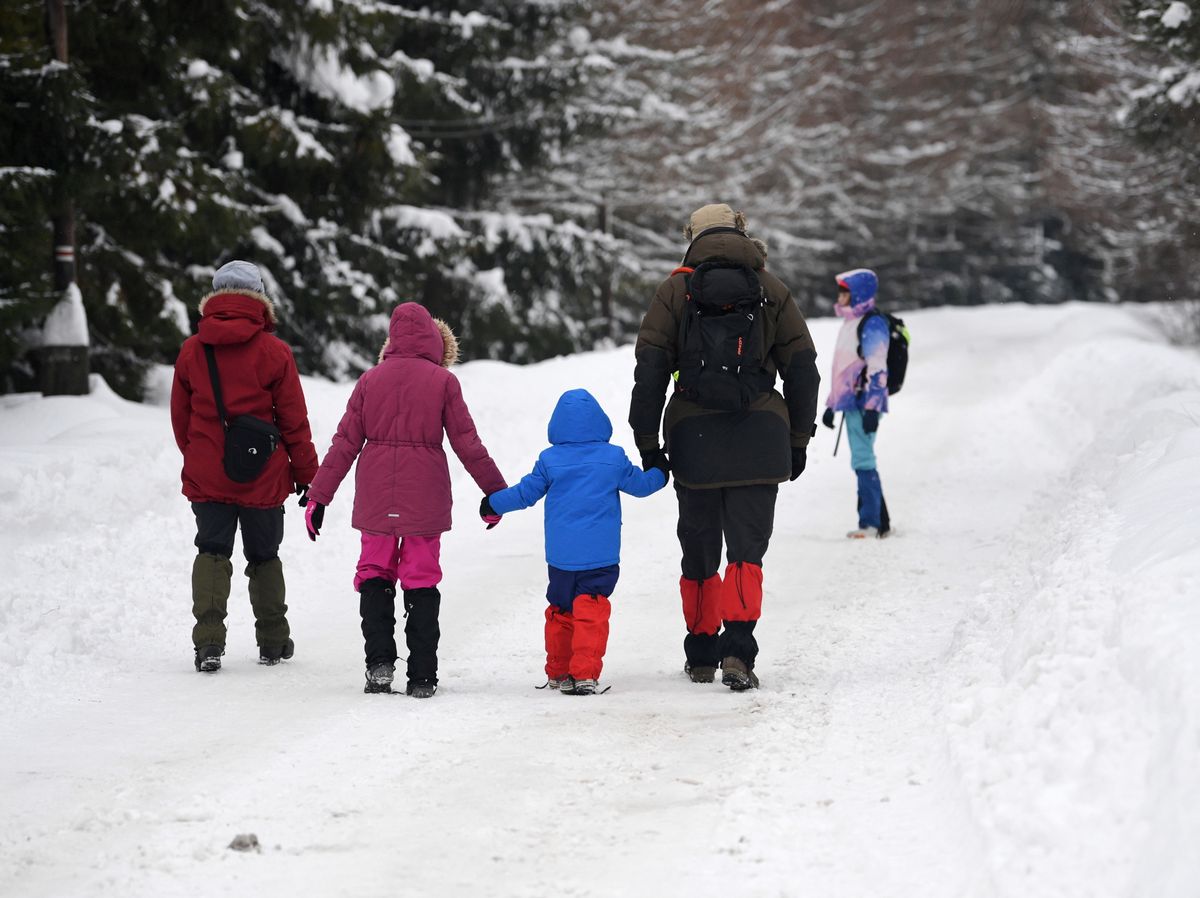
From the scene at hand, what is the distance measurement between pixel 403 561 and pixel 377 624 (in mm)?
329

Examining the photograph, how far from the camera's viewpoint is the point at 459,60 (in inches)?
932

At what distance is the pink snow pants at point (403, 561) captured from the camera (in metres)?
6.51

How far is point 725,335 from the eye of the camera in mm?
6320

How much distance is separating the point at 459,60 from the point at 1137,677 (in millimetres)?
21439

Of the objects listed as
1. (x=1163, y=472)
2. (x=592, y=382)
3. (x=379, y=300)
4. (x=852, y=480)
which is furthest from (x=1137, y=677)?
(x=379, y=300)

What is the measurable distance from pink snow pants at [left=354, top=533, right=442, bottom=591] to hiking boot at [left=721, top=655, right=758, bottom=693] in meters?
1.45

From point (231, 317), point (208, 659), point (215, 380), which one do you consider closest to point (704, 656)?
point (208, 659)

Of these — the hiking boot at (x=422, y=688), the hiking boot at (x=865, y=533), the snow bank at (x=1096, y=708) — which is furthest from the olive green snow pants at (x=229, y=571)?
the hiking boot at (x=865, y=533)

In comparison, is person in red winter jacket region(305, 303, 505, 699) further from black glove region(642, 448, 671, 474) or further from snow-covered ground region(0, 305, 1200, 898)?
black glove region(642, 448, 671, 474)

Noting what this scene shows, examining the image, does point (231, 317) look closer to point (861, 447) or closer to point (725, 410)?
point (725, 410)

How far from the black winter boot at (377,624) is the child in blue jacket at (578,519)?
2.10ft

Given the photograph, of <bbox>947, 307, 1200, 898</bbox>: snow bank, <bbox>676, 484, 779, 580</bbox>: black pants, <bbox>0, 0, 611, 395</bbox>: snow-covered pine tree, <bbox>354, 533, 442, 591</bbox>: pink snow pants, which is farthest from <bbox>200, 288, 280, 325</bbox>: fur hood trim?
<bbox>0, 0, 611, 395</bbox>: snow-covered pine tree

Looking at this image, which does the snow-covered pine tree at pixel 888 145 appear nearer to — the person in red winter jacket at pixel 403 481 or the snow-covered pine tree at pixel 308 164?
the snow-covered pine tree at pixel 308 164

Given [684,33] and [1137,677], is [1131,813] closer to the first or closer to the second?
[1137,677]
